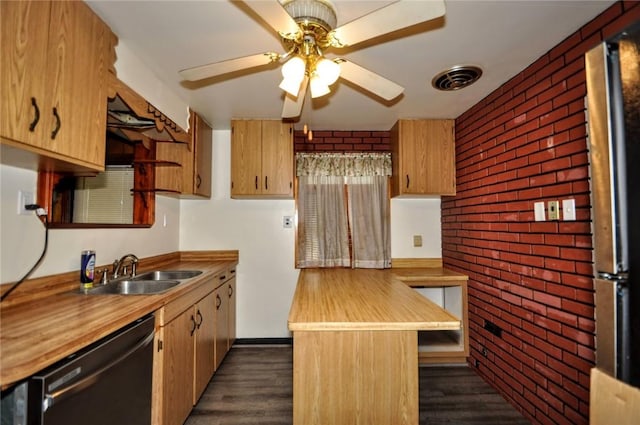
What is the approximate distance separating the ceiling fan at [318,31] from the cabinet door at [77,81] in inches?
18.0

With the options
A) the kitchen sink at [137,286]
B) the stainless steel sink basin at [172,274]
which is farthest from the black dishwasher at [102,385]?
the stainless steel sink basin at [172,274]

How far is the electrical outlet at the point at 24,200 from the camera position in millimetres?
1442

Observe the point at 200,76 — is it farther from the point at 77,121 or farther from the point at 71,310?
the point at 71,310

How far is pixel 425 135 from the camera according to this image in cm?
299

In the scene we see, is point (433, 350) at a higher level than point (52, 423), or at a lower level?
lower

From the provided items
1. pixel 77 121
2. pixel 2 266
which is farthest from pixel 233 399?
pixel 77 121

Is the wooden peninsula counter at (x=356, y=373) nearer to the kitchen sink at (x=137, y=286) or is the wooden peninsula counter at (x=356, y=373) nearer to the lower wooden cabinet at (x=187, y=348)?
the lower wooden cabinet at (x=187, y=348)

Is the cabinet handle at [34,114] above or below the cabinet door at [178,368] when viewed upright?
above

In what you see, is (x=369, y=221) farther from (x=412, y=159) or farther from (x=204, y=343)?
(x=204, y=343)

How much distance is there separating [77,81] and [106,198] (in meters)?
1.00

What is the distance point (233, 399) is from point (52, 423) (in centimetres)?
151

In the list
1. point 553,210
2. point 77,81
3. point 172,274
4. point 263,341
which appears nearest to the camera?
point 77,81

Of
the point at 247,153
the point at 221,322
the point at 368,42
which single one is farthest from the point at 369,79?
the point at 221,322

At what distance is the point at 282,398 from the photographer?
2.26 metres
